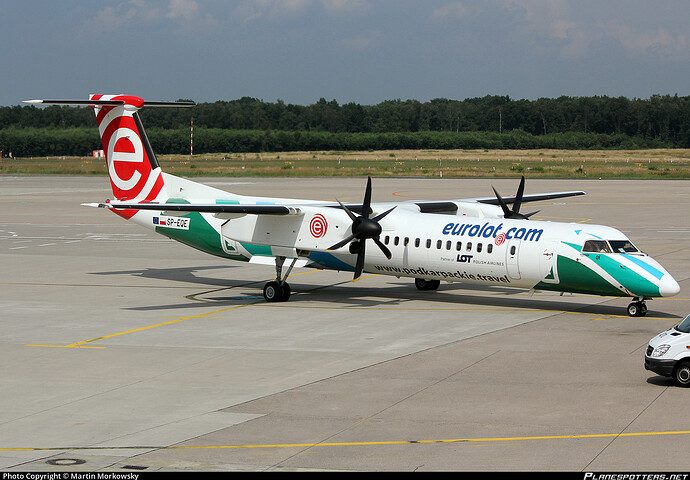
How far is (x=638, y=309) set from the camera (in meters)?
22.8

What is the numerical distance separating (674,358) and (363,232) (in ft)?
35.8

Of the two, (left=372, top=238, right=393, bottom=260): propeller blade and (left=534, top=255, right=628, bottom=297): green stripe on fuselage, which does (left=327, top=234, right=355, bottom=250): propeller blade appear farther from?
(left=534, top=255, right=628, bottom=297): green stripe on fuselage

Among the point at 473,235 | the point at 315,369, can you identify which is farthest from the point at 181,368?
the point at 473,235

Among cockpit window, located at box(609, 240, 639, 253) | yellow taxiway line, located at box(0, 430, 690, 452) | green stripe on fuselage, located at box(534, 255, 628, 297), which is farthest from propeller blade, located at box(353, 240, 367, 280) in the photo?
yellow taxiway line, located at box(0, 430, 690, 452)

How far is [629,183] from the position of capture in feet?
A: 258

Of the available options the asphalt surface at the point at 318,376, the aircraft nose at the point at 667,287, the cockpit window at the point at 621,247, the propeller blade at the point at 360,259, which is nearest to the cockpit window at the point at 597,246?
the cockpit window at the point at 621,247

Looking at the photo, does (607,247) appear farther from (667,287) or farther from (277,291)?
(277,291)

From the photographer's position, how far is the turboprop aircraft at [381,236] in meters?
22.8

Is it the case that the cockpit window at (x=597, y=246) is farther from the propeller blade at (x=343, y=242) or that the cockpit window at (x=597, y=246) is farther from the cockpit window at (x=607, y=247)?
the propeller blade at (x=343, y=242)

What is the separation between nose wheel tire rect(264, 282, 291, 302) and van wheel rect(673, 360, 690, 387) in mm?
13160

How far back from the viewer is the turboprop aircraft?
2275cm

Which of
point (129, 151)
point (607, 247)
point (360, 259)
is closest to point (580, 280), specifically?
point (607, 247)

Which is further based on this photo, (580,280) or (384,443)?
(580,280)

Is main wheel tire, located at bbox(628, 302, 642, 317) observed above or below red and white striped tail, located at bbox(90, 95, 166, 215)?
below
